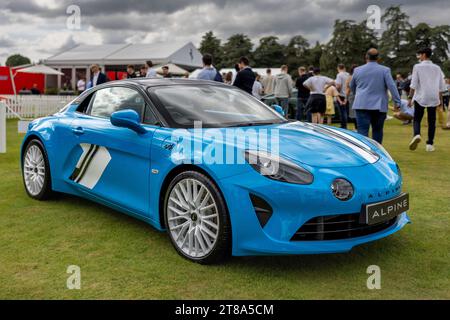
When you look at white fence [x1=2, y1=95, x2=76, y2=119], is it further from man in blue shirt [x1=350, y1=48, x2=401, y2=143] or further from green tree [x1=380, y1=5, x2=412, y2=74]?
green tree [x1=380, y1=5, x2=412, y2=74]

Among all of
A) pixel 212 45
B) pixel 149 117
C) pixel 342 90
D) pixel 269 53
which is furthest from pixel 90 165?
pixel 212 45

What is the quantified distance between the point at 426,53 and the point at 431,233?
578 centimetres

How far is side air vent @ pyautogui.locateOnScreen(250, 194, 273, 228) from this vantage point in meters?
3.05

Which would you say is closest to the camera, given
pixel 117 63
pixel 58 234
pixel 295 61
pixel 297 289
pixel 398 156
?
pixel 297 289

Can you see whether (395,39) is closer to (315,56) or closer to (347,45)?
(347,45)

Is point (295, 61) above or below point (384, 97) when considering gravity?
above

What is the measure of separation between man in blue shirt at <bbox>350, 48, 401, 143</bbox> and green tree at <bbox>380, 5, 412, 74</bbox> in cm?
6143

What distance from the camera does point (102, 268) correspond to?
10.9 feet

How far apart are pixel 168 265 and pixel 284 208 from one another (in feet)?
3.15

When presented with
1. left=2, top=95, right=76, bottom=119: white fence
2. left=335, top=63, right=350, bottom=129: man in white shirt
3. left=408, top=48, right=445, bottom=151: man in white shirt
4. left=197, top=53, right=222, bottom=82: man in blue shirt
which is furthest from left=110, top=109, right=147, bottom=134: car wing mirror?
left=2, top=95, right=76, bottom=119: white fence

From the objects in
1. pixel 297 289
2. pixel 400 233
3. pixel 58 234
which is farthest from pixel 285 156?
pixel 58 234

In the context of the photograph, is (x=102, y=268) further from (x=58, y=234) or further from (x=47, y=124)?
(x=47, y=124)

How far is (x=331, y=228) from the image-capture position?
3.09 m

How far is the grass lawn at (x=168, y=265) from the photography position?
2.97 m
